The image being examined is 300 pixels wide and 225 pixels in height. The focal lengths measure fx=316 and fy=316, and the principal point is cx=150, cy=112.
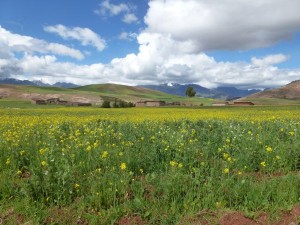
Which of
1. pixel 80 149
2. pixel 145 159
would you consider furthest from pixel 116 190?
pixel 80 149

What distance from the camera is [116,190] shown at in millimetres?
6910

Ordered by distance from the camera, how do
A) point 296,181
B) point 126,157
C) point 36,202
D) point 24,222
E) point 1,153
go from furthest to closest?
point 1,153 → point 126,157 → point 296,181 → point 36,202 → point 24,222

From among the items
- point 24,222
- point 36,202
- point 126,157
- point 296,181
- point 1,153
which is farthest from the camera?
point 1,153

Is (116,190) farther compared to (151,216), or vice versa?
(116,190)

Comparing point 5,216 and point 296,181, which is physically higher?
point 296,181

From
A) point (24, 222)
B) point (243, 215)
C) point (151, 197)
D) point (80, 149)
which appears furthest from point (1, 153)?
point (243, 215)

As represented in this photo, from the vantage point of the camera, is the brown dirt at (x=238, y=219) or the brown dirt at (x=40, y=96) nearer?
the brown dirt at (x=238, y=219)

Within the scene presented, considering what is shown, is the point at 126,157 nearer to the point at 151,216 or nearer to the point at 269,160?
the point at 151,216

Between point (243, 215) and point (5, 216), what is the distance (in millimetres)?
4793

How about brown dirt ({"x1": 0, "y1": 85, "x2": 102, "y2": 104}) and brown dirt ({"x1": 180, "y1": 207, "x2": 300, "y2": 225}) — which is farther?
brown dirt ({"x1": 0, "y1": 85, "x2": 102, "y2": 104})

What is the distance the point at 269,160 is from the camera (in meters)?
9.34

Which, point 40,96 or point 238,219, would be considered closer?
point 238,219

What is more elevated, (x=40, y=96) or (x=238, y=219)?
(x=238, y=219)

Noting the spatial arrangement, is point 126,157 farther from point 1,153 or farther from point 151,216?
point 1,153
